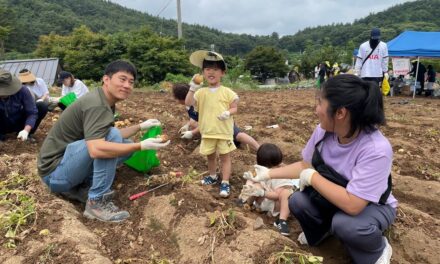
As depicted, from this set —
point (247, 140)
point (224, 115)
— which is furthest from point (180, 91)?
point (224, 115)

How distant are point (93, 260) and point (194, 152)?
2.57m

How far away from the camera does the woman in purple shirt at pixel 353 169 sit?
1.96 meters

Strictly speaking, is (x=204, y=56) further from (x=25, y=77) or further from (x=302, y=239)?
(x=25, y=77)

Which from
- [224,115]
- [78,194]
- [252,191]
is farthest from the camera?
[224,115]

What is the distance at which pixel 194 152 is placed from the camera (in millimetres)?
4730

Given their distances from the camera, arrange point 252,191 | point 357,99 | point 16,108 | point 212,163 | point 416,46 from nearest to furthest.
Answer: point 357,99, point 252,191, point 212,163, point 16,108, point 416,46

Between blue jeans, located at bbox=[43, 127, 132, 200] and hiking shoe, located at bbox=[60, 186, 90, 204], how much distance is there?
0.58ft

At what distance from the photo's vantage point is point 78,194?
320cm

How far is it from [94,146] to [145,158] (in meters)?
0.89

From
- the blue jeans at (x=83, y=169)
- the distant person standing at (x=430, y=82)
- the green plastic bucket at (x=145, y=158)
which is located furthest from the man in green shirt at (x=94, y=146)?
the distant person standing at (x=430, y=82)

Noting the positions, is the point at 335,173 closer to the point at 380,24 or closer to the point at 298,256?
the point at 298,256

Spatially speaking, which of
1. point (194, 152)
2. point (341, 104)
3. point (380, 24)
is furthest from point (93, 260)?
point (380, 24)

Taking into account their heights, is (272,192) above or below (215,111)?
below

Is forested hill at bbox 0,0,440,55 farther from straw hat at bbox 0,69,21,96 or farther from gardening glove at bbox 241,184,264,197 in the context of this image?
gardening glove at bbox 241,184,264,197
